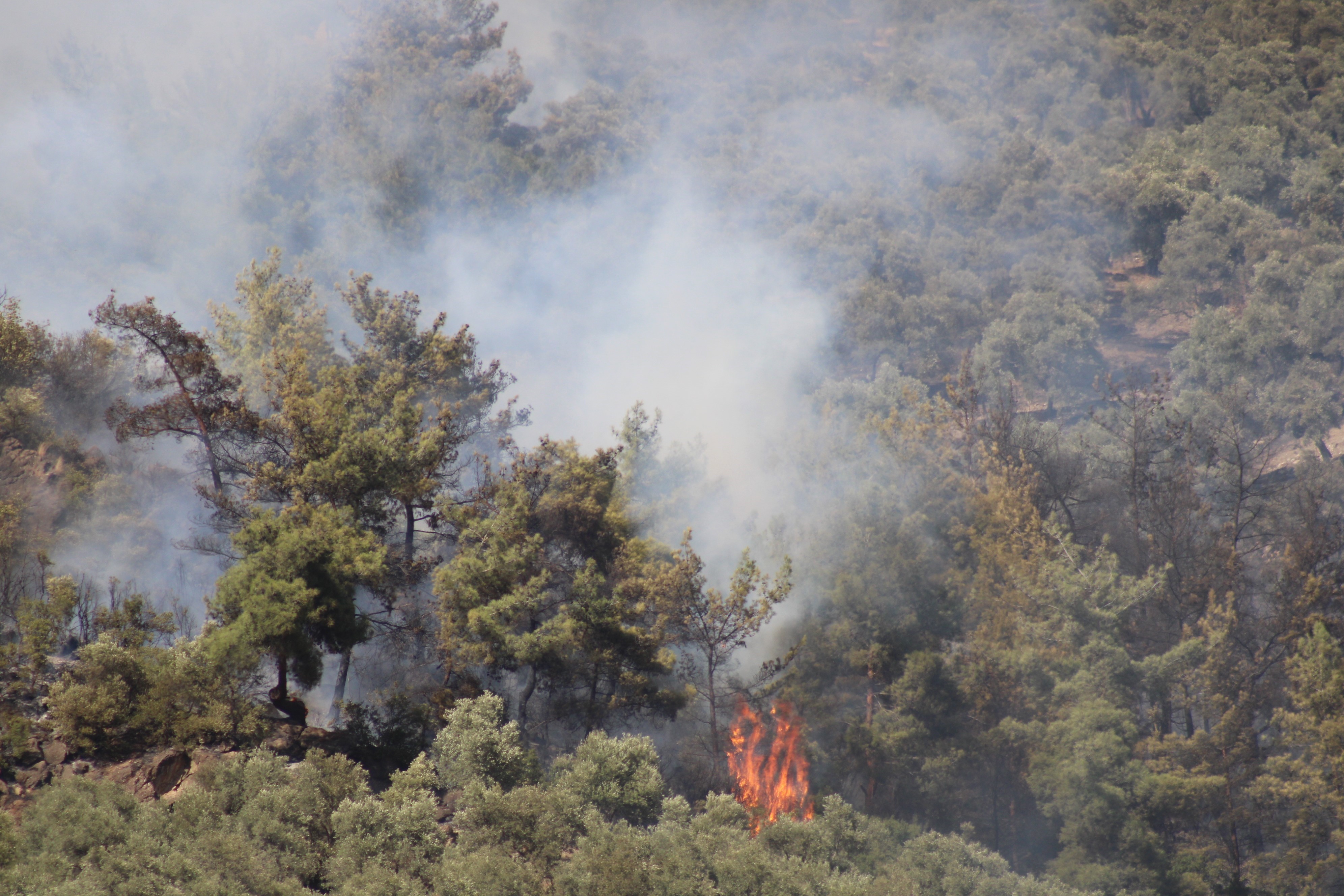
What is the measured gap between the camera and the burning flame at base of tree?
128 feet

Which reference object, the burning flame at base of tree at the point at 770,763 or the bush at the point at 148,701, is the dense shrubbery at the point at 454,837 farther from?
the burning flame at base of tree at the point at 770,763

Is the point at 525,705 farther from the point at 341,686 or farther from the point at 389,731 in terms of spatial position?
the point at 341,686

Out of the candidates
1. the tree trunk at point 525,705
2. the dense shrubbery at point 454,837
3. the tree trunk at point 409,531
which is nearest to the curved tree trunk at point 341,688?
the dense shrubbery at point 454,837

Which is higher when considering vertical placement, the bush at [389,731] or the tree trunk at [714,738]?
the tree trunk at [714,738]

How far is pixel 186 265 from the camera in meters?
86.4

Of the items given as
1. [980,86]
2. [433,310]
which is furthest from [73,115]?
[980,86]

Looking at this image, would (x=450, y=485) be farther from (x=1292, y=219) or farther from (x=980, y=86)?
(x=980, y=86)

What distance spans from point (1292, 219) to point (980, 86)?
43.6 metres

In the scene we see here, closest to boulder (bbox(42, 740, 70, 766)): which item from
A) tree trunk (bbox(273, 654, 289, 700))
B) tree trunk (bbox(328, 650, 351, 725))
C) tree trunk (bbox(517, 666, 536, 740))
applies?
tree trunk (bbox(273, 654, 289, 700))

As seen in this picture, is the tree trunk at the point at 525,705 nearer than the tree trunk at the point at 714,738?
Yes

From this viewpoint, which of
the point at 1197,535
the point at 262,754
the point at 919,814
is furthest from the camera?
the point at 1197,535

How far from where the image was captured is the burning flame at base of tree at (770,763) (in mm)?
38906

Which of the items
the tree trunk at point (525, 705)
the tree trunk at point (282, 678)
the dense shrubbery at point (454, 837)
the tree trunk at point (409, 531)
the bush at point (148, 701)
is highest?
the tree trunk at point (409, 531)

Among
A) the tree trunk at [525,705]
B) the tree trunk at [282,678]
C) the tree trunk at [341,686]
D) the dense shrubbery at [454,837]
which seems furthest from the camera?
the tree trunk at [525,705]
